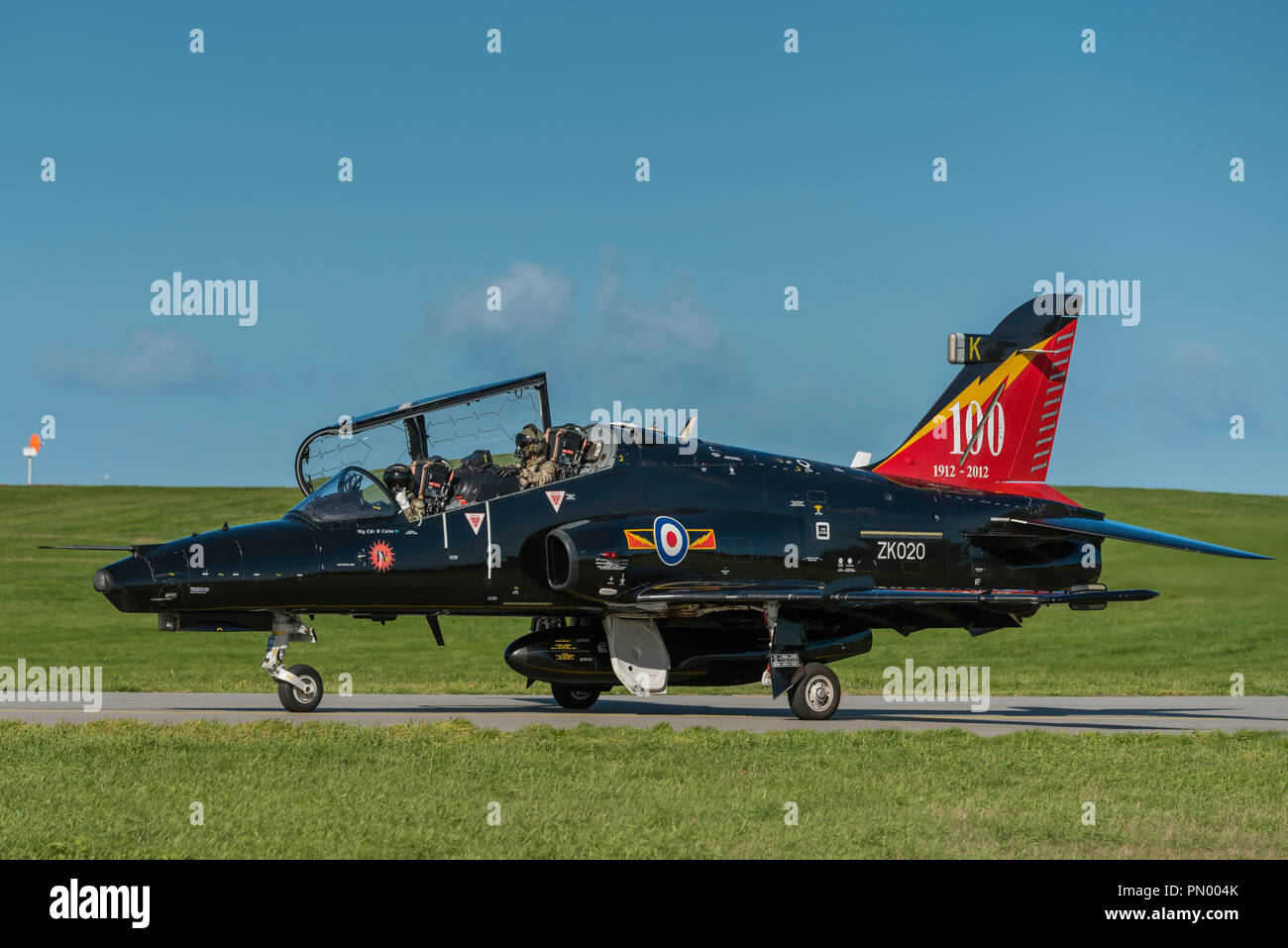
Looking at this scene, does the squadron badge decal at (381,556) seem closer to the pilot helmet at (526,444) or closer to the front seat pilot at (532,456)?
the front seat pilot at (532,456)

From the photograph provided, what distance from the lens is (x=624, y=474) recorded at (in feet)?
64.6

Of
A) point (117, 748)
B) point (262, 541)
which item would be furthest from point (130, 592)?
point (117, 748)

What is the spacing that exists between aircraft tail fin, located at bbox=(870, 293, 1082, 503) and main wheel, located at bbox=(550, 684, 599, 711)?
249 inches

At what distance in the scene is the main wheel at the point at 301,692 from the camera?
1847 cm

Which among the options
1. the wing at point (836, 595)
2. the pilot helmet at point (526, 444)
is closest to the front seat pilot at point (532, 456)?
the pilot helmet at point (526, 444)

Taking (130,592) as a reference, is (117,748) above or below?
below

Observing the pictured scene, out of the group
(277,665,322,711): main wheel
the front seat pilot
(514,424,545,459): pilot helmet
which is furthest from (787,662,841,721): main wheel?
(277,665,322,711): main wheel

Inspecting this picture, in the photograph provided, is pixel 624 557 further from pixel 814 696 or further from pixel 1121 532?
pixel 1121 532

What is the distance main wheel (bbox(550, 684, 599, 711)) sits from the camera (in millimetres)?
21500

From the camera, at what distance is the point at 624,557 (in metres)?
19.1

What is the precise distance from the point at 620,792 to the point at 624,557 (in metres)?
7.79

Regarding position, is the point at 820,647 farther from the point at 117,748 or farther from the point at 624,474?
the point at 117,748

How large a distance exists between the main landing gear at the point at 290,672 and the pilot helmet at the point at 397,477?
218cm
